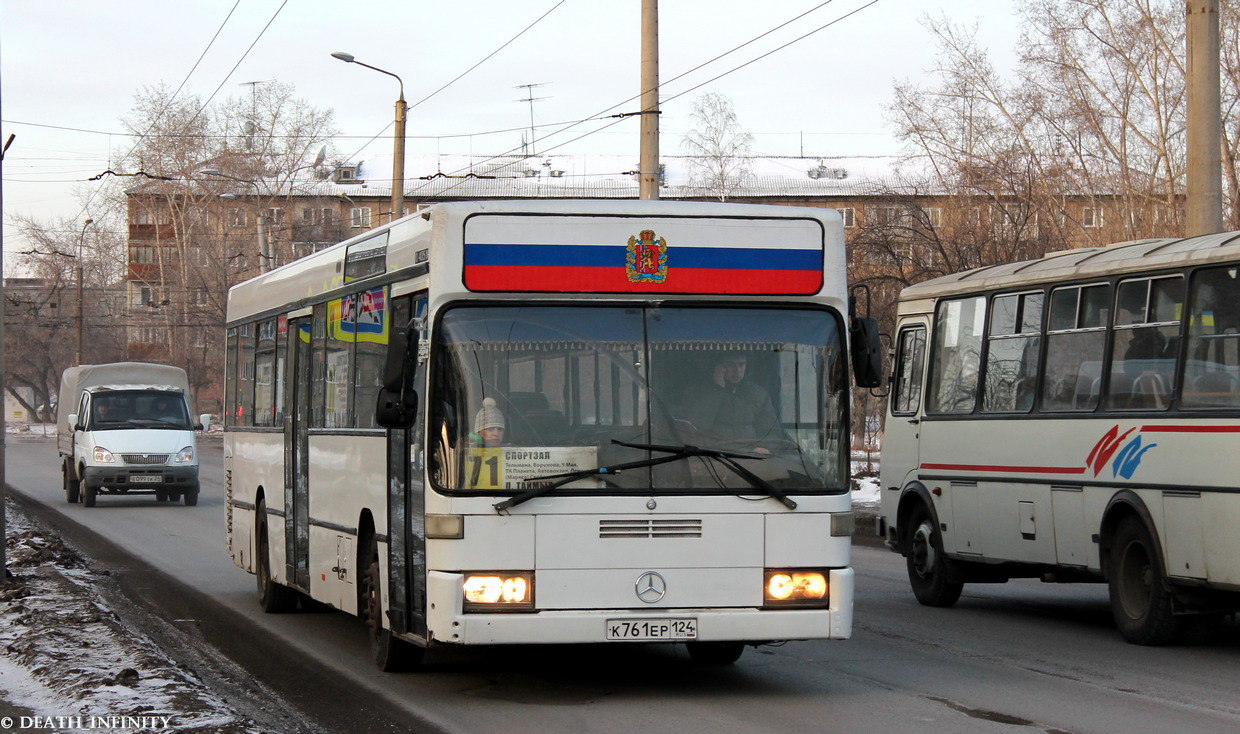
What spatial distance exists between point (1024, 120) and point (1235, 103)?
4.82 meters

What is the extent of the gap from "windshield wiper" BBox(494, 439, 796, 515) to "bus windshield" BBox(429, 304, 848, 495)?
18 millimetres

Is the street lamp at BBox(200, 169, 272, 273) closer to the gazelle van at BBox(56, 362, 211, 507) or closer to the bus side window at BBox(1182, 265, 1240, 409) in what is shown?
the gazelle van at BBox(56, 362, 211, 507)

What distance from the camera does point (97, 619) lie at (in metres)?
11.6

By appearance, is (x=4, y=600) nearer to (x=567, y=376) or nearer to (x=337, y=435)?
(x=337, y=435)

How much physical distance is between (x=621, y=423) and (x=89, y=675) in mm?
3449

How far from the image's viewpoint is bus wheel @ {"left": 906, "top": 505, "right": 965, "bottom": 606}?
1429cm

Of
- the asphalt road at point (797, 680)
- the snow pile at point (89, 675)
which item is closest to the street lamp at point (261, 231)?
the snow pile at point (89, 675)

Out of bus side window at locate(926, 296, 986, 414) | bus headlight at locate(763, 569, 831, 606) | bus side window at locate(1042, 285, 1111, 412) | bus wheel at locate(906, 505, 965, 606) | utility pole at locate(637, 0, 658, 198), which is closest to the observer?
bus headlight at locate(763, 569, 831, 606)

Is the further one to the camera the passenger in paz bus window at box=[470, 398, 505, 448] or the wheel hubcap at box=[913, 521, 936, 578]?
the wheel hubcap at box=[913, 521, 936, 578]

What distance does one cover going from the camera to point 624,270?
8.69 m

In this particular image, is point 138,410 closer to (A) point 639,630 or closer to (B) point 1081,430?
(B) point 1081,430

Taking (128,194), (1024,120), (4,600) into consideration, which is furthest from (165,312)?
(4,600)

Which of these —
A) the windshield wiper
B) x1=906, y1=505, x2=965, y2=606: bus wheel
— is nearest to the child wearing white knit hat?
the windshield wiper

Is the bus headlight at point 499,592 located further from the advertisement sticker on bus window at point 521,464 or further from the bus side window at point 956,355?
the bus side window at point 956,355
